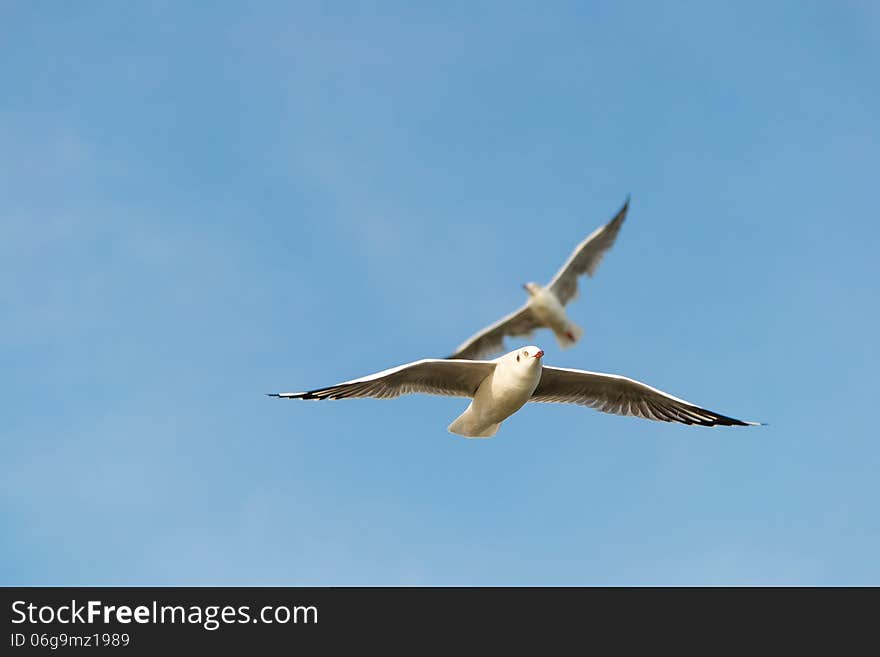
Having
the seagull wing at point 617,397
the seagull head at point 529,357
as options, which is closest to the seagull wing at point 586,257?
the seagull wing at point 617,397

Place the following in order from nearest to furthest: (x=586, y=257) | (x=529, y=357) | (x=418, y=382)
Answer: (x=529, y=357)
(x=418, y=382)
(x=586, y=257)

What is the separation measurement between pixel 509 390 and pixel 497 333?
9951 mm

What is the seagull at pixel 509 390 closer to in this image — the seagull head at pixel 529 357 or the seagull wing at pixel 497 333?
the seagull head at pixel 529 357

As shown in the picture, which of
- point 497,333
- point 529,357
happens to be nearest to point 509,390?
point 529,357

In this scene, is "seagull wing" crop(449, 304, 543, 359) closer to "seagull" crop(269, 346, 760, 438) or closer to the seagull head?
"seagull" crop(269, 346, 760, 438)

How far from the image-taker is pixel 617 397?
1520 cm

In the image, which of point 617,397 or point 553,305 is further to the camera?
point 553,305

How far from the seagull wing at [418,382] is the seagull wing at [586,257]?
9.19 meters

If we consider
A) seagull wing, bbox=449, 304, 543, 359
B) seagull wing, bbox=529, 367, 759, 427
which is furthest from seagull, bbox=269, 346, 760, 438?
seagull wing, bbox=449, 304, 543, 359

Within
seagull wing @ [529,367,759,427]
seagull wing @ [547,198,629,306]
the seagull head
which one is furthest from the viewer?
seagull wing @ [547,198,629,306]

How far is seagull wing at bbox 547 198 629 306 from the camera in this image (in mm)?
23531

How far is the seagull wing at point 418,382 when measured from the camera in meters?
14.1

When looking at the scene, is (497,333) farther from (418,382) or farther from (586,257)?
(418,382)
